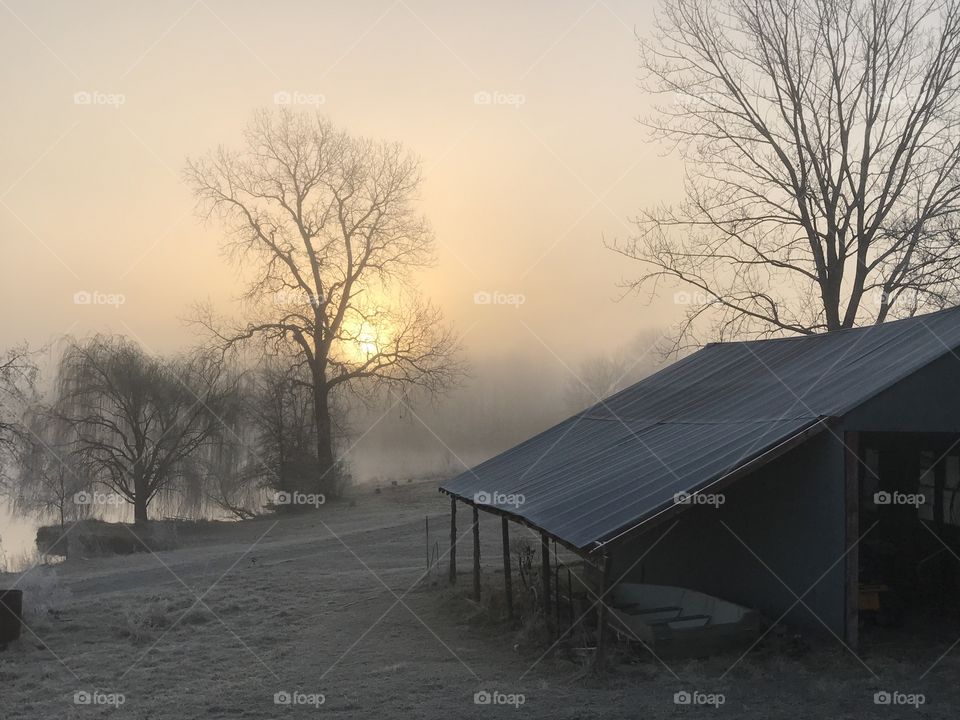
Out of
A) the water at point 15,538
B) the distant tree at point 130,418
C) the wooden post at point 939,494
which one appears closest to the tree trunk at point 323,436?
the distant tree at point 130,418

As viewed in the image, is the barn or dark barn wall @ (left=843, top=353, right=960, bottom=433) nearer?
the barn

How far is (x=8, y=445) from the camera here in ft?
87.5

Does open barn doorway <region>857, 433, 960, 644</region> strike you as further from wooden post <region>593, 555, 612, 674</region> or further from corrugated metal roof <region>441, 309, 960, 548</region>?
wooden post <region>593, 555, 612, 674</region>

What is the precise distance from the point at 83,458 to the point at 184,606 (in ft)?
59.7

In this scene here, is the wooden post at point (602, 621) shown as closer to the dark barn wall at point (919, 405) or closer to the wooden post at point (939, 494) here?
the dark barn wall at point (919, 405)

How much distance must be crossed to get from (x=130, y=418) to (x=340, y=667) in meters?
24.4

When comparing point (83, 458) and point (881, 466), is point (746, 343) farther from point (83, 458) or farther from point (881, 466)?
point (83, 458)

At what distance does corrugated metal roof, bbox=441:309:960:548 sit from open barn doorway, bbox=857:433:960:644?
118cm

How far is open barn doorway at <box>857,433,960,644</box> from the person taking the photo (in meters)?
12.3

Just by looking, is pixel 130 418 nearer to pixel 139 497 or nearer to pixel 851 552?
pixel 139 497

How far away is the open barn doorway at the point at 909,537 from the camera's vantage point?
12266mm

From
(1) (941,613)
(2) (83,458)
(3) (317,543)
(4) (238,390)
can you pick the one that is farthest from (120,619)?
(4) (238,390)

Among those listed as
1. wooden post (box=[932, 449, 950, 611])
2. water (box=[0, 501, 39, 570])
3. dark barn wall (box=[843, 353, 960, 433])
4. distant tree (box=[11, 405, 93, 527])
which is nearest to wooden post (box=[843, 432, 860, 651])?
dark barn wall (box=[843, 353, 960, 433])

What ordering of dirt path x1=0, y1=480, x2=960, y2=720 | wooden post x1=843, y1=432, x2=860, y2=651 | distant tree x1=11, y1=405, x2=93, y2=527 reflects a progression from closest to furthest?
dirt path x1=0, y1=480, x2=960, y2=720, wooden post x1=843, y1=432, x2=860, y2=651, distant tree x1=11, y1=405, x2=93, y2=527
